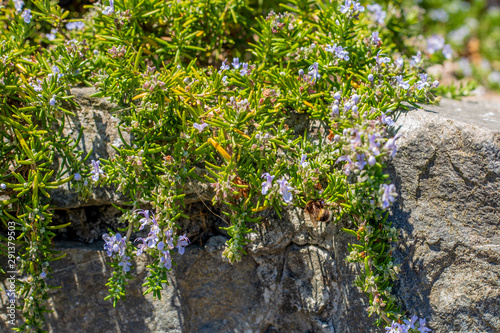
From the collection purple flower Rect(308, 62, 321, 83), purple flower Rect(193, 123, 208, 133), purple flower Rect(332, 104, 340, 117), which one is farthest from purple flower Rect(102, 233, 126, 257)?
purple flower Rect(308, 62, 321, 83)

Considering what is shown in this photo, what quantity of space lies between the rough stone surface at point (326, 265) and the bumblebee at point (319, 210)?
0.46ft

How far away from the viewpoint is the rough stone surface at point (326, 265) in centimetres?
223

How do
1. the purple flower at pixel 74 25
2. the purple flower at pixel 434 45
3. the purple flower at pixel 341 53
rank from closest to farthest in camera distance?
the purple flower at pixel 341 53
the purple flower at pixel 74 25
the purple flower at pixel 434 45

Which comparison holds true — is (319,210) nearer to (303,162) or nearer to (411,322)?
(303,162)

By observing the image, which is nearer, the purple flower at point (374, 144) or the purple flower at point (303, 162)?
the purple flower at point (374, 144)

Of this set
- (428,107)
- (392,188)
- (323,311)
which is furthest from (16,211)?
(428,107)

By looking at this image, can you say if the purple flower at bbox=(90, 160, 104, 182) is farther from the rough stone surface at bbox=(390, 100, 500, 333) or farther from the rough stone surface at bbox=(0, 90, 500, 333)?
the rough stone surface at bbox=(390, 100, 500, 333)

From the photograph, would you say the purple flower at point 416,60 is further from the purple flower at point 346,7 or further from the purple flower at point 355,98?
the purple flower at point 355,98

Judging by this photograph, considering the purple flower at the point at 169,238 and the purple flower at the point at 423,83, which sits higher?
the purple flower at the point at 423,83

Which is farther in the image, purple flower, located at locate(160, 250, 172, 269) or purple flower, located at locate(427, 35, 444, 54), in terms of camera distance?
purple flower, located at locate(427, 35, 444, 54)

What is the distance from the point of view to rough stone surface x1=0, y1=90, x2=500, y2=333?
2227 mm

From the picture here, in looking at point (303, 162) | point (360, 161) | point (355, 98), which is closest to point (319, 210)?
point (303, 162)

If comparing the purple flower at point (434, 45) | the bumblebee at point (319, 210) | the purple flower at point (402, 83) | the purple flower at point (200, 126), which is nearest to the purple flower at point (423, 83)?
the purple flower at point (402, 83)

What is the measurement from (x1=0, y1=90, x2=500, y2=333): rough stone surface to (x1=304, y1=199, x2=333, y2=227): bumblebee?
0.46 ft
